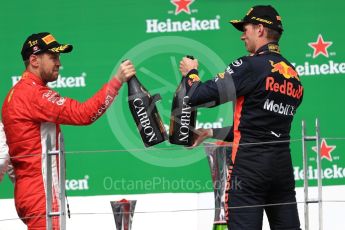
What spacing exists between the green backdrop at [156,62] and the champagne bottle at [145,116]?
1737mm

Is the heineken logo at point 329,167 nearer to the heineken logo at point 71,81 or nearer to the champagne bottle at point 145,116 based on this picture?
the heineken logo at point 71,81

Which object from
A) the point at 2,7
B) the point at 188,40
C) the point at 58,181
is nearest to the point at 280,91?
the point at 58,181

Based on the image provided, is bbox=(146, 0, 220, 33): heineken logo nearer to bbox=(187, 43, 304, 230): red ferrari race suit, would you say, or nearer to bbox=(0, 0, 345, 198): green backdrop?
bbox=(0, 0, 345, 198): green backdrop

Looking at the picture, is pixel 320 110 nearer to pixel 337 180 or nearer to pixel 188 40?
pixel 337 180

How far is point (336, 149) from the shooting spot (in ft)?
25.4

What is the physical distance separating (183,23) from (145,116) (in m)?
2.06

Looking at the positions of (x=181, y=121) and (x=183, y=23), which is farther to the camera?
(x=183, y=23)

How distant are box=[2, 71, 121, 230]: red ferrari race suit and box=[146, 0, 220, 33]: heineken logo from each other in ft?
6.81

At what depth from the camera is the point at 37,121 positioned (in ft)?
19.1

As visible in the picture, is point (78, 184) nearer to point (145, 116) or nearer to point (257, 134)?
point (145, 116)

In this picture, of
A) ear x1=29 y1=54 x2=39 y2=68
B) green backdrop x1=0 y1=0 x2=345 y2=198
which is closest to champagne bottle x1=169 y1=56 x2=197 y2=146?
ear x1=29 y1=54 x2=39 y2=68

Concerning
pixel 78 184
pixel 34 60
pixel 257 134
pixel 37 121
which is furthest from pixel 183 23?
pixel 257 134

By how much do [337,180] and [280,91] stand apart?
2617 mm

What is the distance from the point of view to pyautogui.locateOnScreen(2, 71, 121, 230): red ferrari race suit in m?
5.70
